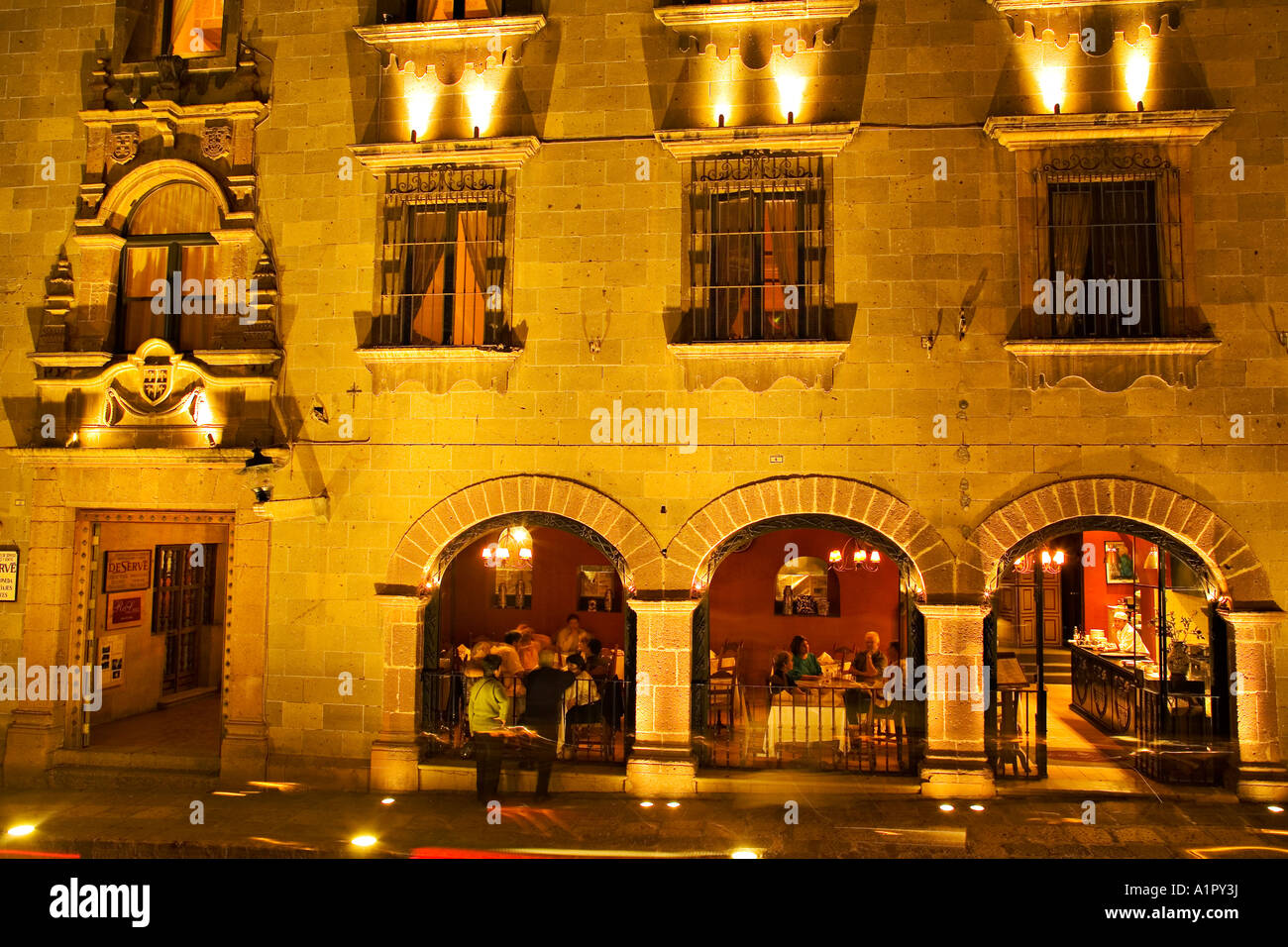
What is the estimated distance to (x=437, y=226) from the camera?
10.5m

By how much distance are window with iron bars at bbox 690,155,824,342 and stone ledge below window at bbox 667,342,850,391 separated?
0.82ft

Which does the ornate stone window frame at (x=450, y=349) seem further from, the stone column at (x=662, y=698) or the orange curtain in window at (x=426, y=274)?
the stone column at (x=662, y=698)

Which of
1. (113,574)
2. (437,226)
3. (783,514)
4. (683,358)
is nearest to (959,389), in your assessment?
(783,514)

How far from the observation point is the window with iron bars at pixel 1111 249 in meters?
9.38

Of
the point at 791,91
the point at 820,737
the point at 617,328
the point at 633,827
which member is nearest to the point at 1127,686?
the point at 820,737

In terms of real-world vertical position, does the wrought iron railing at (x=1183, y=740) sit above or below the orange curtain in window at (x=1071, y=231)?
below

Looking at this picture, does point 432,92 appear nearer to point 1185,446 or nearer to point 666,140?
point 666,140

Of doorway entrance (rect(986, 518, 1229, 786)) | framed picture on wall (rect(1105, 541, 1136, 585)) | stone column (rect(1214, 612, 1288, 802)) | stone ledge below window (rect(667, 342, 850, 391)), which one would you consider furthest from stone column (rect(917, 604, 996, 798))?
framed picture on wall (rect(1105, 541, 1136, 585))

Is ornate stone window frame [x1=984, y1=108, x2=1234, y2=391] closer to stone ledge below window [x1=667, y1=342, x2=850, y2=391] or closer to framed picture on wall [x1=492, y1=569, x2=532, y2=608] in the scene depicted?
stone ledge below window [x1=667, y1=342, x2=850, y2=391]

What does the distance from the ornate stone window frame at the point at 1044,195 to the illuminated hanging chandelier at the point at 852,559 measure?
547 centimetres

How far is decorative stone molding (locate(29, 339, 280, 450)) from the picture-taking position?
10359 millimetres

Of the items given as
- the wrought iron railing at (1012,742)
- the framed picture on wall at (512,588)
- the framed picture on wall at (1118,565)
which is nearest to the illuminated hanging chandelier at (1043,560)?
the framed picture on wall at (1118,565)

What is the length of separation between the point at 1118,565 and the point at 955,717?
10.3m

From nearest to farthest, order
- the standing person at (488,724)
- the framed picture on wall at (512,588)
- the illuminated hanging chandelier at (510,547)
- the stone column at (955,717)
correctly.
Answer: the stone column at (955,717) < the standing person at (488,724) < the illuminated hanging chandelier at (510,547) < the framed picture on wall at (512,588)
